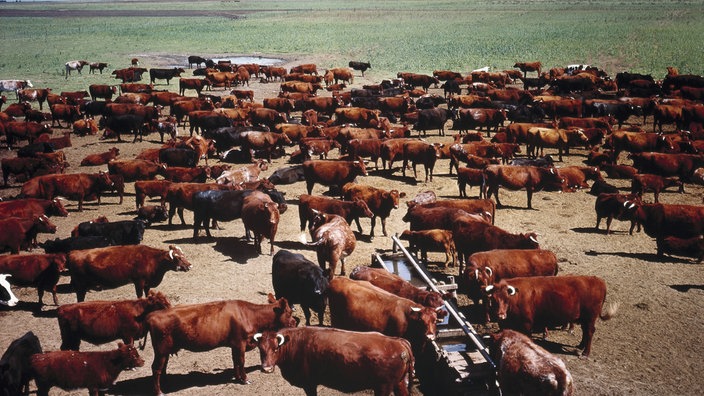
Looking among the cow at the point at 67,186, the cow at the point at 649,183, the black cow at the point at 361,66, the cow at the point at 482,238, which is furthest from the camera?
the black cow at the point at 361,66

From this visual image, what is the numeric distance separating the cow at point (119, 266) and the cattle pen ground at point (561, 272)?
2.11 ft

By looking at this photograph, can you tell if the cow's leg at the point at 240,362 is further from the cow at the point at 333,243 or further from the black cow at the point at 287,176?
the black cow at the point at 287,176

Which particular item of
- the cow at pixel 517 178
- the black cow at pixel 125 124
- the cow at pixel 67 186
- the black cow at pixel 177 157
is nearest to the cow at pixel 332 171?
the cow at pixel 517 178

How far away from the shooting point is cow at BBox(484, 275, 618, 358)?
8.50 m

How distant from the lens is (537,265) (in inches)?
384

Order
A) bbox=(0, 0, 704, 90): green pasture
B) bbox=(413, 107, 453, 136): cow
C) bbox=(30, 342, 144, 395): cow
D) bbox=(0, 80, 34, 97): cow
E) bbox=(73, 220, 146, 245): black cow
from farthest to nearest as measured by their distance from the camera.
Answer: bbox=(0, 0, 704, 90): green pasture < bbox=(0, 80, 34, 97): cow < bbox=(413, 107, 453, 136): cow < bbox=(73, 220, 146, 245): black cow < bbox=(30, 342, 144, 395): cow

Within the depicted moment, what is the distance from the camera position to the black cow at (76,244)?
11137 mm

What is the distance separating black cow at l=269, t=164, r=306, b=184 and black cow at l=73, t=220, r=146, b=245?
5.98 metres

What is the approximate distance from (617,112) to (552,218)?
1276 centimetres

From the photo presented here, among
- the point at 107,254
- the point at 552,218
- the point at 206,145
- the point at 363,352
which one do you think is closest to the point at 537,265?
the point at 363,352

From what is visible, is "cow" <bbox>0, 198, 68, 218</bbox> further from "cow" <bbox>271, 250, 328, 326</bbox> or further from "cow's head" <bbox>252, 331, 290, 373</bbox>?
"cow's head" <bbox>252, 331, 290, 373</bbox>

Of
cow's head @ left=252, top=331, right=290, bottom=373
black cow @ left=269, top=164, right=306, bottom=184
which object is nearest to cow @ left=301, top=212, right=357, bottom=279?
cow's head @ left=252, top=331, right=290, bottom=373

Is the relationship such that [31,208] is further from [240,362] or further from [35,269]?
[240,362]

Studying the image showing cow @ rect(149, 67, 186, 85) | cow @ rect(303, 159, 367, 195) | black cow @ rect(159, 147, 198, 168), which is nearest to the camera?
cow @ rect(303, 159, 367, 195)
